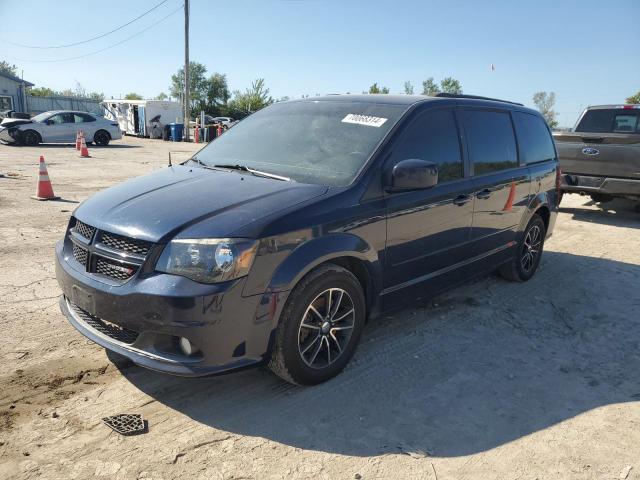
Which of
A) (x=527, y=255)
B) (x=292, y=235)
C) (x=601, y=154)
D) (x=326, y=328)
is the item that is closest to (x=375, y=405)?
(x=326, y=328)

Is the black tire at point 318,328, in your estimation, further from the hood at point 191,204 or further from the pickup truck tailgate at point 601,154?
the pickup truck tailgate at point 601,154

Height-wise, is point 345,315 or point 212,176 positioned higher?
point 212,176

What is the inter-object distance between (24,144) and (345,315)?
21511 millimetres

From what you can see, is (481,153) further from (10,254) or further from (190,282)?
(10,254)

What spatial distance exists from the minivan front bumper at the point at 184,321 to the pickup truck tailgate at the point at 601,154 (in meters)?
7.59

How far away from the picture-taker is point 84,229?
314cm

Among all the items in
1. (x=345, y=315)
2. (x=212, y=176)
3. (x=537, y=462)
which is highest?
(x=212, y=176)

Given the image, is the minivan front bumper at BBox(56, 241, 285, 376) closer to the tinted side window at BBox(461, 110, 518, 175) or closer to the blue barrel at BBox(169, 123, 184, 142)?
the tinted side window at BBox(461, 110, 518, 175)

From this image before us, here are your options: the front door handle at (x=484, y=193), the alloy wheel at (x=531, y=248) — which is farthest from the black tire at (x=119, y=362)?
the alloy wheel at (x=531, y=248)

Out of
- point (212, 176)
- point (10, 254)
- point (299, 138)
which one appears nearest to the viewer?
point (212, 176)

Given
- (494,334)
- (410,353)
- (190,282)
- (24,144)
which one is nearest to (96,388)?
(190,282)

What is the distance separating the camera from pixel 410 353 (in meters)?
3.78

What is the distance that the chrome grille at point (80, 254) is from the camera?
10.00 feet

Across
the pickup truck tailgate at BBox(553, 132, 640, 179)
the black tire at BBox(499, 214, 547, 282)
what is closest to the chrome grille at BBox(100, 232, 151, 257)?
the black tire at BBox(499, 214, 547, 282)
